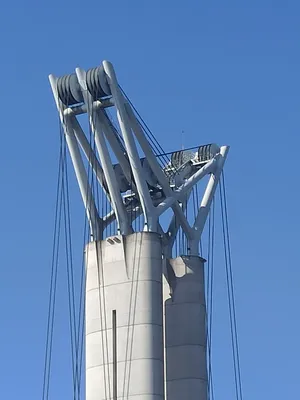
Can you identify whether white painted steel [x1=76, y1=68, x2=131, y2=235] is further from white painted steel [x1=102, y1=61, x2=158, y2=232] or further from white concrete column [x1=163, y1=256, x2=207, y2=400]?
white concrete column [x1=163, y1=256, x2=207, y2=400]

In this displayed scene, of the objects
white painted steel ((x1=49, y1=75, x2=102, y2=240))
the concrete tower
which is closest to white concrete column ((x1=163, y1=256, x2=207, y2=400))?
the concrete tower

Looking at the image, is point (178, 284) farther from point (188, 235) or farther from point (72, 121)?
point (72, 121)

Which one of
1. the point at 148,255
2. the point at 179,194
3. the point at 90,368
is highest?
the point at 179,194

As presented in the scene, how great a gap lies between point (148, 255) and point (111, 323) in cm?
427

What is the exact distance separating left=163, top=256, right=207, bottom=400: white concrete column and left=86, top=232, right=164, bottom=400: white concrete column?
4.19 meters

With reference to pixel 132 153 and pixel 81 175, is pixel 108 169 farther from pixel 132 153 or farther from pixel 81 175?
pixel 81 175

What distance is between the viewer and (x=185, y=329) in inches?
2704

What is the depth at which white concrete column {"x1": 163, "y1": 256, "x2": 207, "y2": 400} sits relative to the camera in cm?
6800

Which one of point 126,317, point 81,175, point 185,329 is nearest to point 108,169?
point 81,175

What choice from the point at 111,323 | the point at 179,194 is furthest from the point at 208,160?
the point at 111,323

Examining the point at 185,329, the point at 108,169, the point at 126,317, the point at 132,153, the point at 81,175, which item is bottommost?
the point at 126,317

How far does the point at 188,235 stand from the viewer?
71125 mm

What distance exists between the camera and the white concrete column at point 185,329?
6800 cm

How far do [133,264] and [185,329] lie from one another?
6177mm
